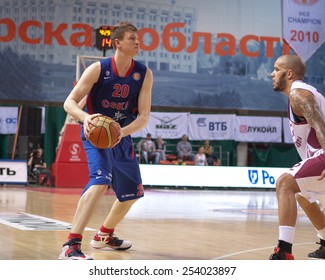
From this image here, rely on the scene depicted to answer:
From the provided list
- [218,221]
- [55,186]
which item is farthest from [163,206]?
[55,186]

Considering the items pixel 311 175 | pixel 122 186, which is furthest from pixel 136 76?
pixel 311 175

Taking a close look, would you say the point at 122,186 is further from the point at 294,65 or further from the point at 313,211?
the point at 294,65

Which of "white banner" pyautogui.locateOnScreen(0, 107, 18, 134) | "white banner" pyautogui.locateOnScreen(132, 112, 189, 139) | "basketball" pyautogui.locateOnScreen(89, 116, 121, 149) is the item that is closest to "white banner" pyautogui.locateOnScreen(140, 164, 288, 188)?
"white banner" pyautogui.locateOnScreen(132, 112, 189, 139)

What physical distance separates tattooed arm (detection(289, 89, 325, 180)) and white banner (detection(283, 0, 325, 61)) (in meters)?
21.7

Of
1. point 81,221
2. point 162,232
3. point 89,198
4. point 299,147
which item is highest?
point 299,147

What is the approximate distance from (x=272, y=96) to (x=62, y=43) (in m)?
8.32

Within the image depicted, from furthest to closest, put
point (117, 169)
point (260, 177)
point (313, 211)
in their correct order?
point (260, 177) → point (117, 169) → point (313, 211)

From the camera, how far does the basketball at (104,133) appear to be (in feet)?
18.5

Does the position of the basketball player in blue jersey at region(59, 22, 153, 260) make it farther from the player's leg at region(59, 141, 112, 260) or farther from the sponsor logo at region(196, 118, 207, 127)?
the sponsor logo at region(196, 118, 207, 127)

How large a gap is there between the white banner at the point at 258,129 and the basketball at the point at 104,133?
21124 millimetres

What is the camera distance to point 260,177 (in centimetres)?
2294

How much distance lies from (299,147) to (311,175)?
0.40 meters

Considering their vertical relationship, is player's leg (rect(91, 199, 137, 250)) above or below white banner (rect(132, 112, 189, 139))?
below

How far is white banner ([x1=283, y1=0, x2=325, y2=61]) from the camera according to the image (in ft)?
87.2
